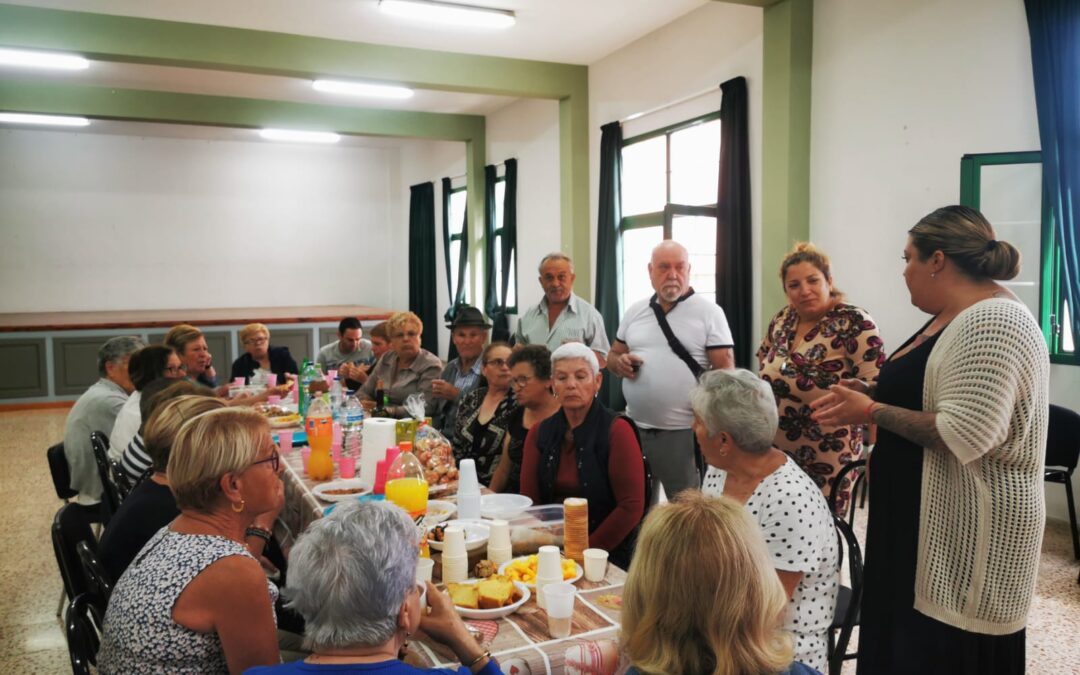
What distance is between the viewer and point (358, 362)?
19.6ft

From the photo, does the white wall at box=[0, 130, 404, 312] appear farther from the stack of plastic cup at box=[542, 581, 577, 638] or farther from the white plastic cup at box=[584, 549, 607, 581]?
the stack of plastic cup at box=[542, 581, 577, 638]

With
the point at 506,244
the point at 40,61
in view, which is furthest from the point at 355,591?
the point at 506,244

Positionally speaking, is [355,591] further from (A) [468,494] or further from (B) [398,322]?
(B) [398,322]

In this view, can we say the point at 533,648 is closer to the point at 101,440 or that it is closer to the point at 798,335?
the point at 798,335

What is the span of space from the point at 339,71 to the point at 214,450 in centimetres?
536

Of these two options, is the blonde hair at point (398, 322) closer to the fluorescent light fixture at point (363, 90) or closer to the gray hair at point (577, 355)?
the gray hair at point (577, 355)

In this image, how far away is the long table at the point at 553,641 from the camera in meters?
1.47

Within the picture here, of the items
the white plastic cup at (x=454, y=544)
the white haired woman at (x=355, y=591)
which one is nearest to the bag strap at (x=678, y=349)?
the white plastic cup at (x=454, y=544)

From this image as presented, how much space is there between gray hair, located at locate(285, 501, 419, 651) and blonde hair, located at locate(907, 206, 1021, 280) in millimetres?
1476

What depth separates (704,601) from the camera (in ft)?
3.59

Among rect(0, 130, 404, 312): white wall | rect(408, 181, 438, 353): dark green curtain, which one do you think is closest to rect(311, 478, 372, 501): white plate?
rect(408, 181, 438, 353): dark green curtain

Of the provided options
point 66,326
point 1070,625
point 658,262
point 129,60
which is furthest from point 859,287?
point 66,326

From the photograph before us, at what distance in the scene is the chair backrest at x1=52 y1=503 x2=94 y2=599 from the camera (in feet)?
6.21

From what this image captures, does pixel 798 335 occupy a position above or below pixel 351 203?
below
